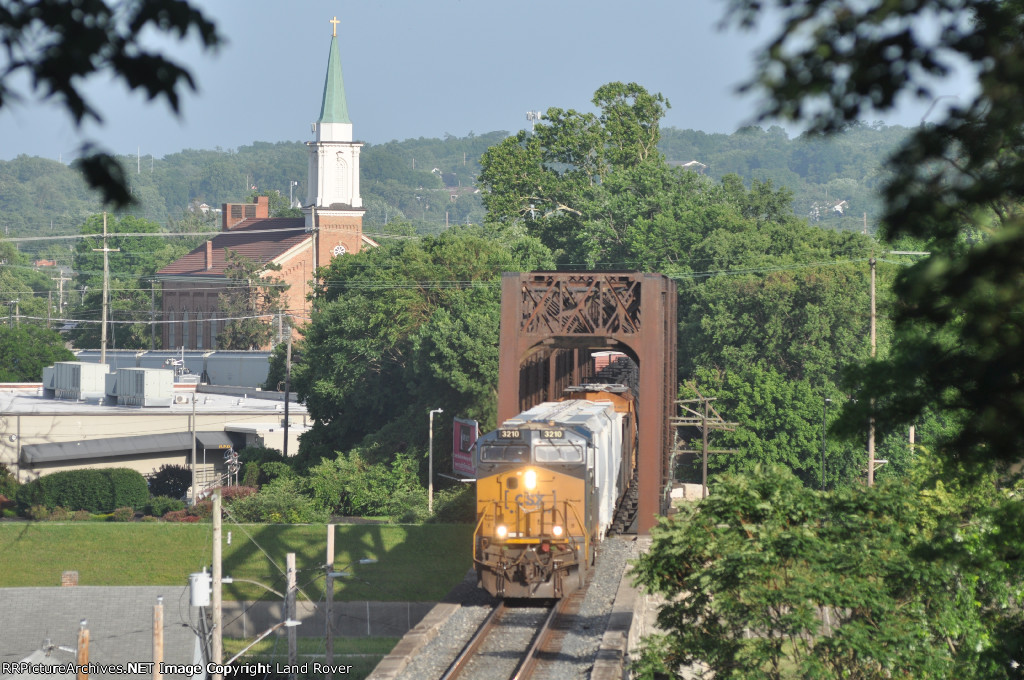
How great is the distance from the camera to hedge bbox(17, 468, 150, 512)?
59.4m

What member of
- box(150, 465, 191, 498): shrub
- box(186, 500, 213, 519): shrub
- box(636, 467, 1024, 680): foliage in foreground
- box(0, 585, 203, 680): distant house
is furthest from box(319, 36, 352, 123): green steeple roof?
box(636, 467, 1024, 680): foliage in foreground

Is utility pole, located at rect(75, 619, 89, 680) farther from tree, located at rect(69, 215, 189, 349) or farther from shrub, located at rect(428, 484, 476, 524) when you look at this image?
tree, located at rect(69, 215, 189, 349)

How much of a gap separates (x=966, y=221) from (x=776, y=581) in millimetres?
10054

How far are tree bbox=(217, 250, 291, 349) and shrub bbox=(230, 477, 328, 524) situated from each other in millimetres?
64468

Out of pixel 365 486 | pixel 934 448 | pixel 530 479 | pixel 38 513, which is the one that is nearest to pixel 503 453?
pixel 530 479

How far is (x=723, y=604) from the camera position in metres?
16.6

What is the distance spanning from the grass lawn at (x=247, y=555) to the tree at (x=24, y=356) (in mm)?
63753

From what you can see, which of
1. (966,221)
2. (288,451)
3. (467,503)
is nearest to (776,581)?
(966,221)

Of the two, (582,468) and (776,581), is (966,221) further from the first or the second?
(582,468)

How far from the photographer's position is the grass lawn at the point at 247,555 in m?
43.5

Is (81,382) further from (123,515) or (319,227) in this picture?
(319,227)

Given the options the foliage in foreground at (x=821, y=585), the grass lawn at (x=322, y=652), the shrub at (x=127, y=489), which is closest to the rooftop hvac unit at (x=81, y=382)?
the shrub at (x=127, y=489)

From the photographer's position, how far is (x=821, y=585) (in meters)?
16.2

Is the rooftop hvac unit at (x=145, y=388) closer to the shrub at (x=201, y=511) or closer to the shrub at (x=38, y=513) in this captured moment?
the shrub at (x=38, y=513)
